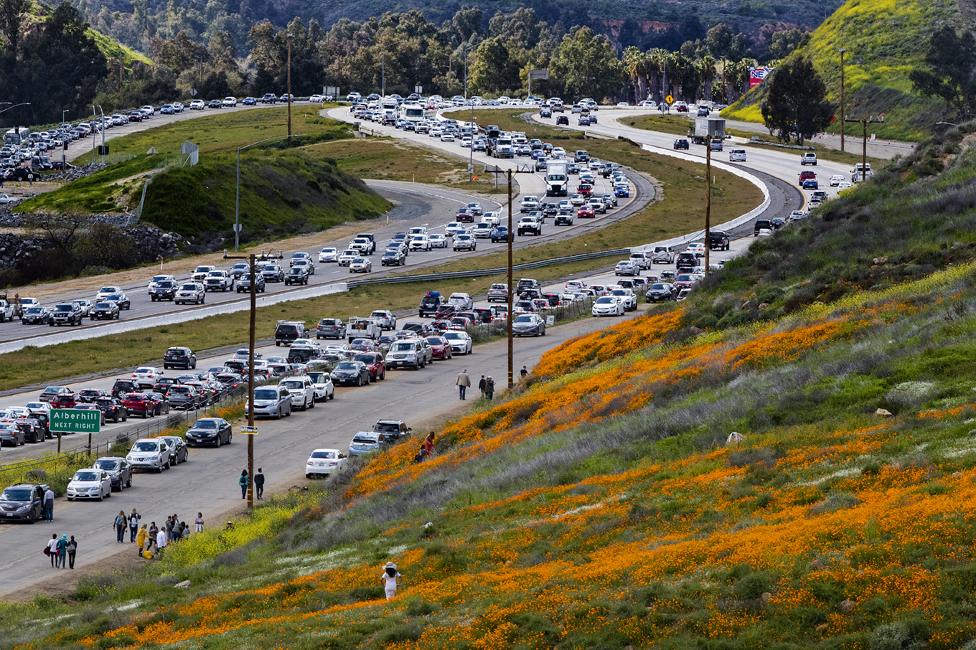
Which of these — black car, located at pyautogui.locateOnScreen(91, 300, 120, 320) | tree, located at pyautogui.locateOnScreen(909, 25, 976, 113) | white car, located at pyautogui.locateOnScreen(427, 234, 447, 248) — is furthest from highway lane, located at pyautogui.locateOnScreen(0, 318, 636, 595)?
tree, located at pyautogui.locateOnScreen(909, 25, 976, 113)

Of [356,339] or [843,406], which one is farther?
[356,339]

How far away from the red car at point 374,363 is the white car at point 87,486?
72.9 ft

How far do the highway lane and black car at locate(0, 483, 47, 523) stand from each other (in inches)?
13.4

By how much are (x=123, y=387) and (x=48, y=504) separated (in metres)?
20.2

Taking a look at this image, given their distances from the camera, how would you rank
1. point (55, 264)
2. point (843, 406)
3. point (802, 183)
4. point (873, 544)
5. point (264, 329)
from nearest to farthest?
point (873, 544) < point (843, 406) < point (264, 329) < point (55, 264) < point (802, 183)

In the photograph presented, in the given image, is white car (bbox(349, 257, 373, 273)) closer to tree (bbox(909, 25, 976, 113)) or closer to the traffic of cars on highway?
the traffic of cars on highway

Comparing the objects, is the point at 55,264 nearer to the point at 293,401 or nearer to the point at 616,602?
the point at 293,401

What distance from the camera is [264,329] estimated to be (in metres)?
85.2

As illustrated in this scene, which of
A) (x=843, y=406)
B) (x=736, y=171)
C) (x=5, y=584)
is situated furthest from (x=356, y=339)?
(x=736, y=171)

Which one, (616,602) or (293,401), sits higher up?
(616,602)

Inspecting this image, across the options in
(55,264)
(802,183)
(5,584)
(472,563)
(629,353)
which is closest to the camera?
(472,563)

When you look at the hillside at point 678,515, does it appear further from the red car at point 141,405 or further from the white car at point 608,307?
the white car at point 608,307

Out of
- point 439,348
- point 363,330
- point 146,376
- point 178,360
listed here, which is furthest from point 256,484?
point 363,330

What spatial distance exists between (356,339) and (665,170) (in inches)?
4007
